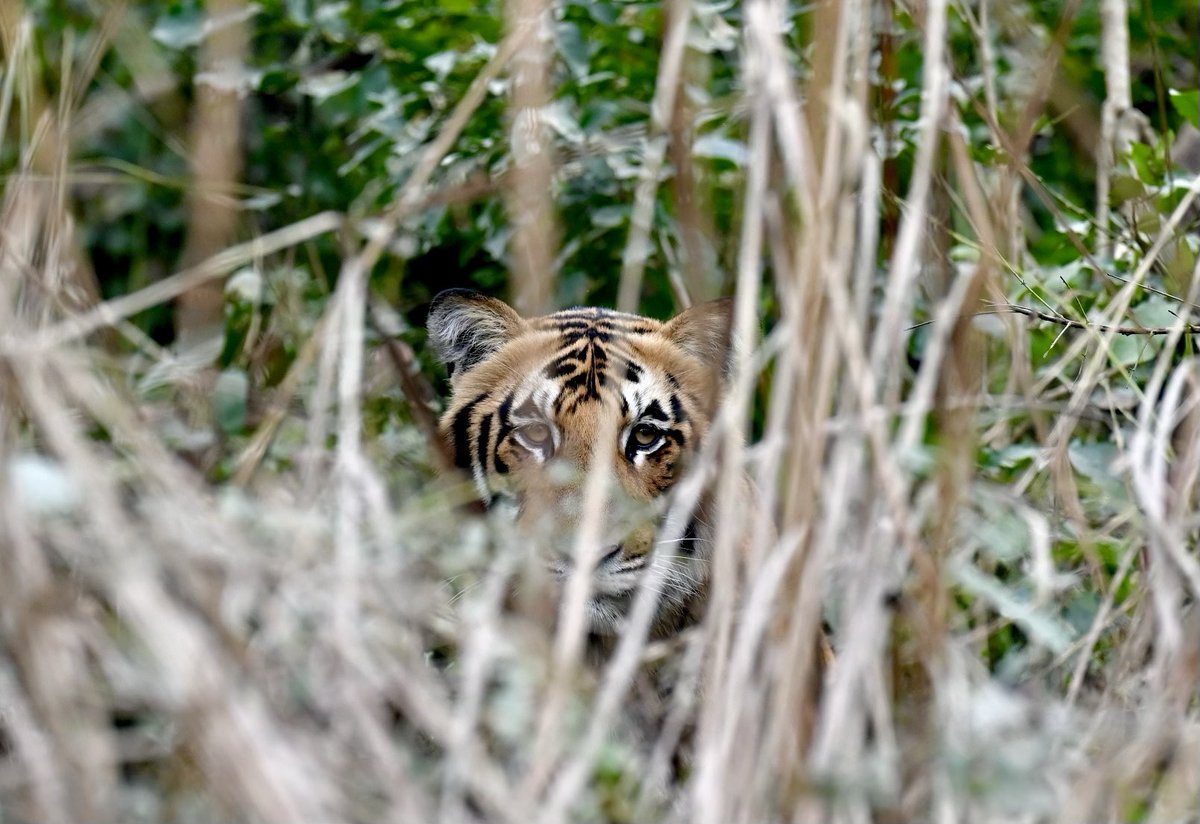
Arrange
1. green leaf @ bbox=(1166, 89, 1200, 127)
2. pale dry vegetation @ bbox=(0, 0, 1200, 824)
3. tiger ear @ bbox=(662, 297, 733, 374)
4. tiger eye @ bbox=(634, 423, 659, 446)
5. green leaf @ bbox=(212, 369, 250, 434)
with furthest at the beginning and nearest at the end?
tiger eye @ bbox=(634, 423, 659, 446)
tiger ear @ bbox=(662, 297, 733, 374)
green leaf @ bbox=(1166, 89, 1200, 127)
green leaf @ bbox=(212, 369, 250, 434)
pale dry vegetation @ bbox=(0, 0, 1200, 824)

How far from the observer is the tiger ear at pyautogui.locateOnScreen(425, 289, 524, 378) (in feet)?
12.5

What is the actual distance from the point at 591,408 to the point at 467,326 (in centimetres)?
49

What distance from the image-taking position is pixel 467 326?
392 cm

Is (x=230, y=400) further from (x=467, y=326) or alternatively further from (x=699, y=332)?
(x=699, y=332)

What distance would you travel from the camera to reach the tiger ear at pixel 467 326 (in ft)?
12.5

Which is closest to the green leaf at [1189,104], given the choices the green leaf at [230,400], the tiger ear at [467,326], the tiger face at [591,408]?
the tiger face at [591,408]

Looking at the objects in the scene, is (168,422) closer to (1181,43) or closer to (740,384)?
(740,384)

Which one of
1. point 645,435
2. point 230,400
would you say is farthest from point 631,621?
point 645,435

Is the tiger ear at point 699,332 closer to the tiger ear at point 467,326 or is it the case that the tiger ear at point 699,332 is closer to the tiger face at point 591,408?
the tiger face at point 591,408

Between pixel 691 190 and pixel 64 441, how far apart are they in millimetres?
960

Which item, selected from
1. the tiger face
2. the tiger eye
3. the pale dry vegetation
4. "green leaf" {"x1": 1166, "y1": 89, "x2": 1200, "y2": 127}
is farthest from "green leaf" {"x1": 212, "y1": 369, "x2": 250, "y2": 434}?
"green leaf" {"x1": 1166, "y1": 89, "x2": 1200, "y2": 127}

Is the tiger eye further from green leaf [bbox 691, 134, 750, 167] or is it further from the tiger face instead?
green leaf [bbox 691, 134, 750, 167]

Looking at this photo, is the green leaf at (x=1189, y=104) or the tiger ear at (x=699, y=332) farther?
the tiger ear at (x=699, y=332)

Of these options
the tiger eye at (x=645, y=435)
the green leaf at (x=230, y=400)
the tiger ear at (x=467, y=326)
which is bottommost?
the tiger eye at (x=645, y=435)
